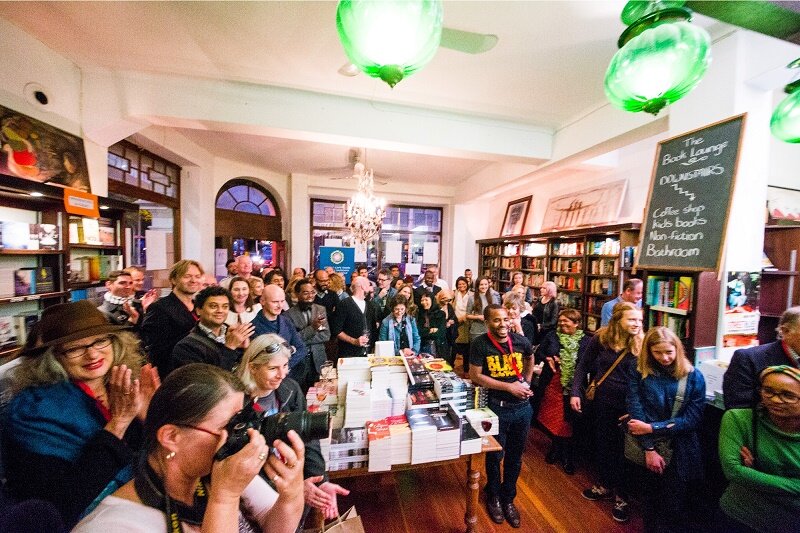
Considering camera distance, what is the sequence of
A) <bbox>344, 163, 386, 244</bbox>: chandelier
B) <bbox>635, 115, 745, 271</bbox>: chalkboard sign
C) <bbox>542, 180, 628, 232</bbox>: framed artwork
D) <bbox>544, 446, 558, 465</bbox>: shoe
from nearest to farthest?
1. <bbox>635, 115, 745, 271</bbox>: chalkboard sign
2. <bbox>544, 446, 558, 465</bbox>: shoe
3. <bbox>542, 180, 628, 232</bbox>: framed artwork
4. <bbox>344, 163, 386, 244</bbox>: chandelier

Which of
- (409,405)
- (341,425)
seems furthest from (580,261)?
(341,425)

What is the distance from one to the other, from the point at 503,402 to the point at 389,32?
2190 millimetres

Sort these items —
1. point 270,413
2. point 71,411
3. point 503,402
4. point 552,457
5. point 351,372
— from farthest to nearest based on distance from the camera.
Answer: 1. point 552,457
2. point 503,402
3. point 351,372
4. point 270,413
5. point 71,411

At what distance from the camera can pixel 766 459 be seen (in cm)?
131

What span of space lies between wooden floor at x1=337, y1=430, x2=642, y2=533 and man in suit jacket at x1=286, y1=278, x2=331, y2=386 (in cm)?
106

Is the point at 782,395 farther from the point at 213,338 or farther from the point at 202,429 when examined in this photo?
the point at 213,338

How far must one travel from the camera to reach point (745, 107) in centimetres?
204

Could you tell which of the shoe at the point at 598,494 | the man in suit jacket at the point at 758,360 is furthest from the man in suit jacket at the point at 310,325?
the man in suit jacket at the point at 758,360

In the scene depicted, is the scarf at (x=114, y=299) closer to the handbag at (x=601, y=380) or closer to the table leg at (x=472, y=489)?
the table leg at (x=472, y=489)

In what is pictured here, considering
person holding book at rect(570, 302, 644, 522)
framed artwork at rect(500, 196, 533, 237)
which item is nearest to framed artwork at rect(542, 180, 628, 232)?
framed artwork at rect(500, 196, 533, 237)

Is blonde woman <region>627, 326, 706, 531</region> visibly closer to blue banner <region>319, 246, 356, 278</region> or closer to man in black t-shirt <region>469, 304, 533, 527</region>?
man in black t-shirt <region>469, 304, 533, 527</region>

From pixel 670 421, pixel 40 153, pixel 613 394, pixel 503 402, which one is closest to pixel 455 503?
pixel 503 402

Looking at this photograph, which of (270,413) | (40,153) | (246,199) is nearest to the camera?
(270,413)

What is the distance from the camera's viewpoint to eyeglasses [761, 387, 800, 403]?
3.98 feet
